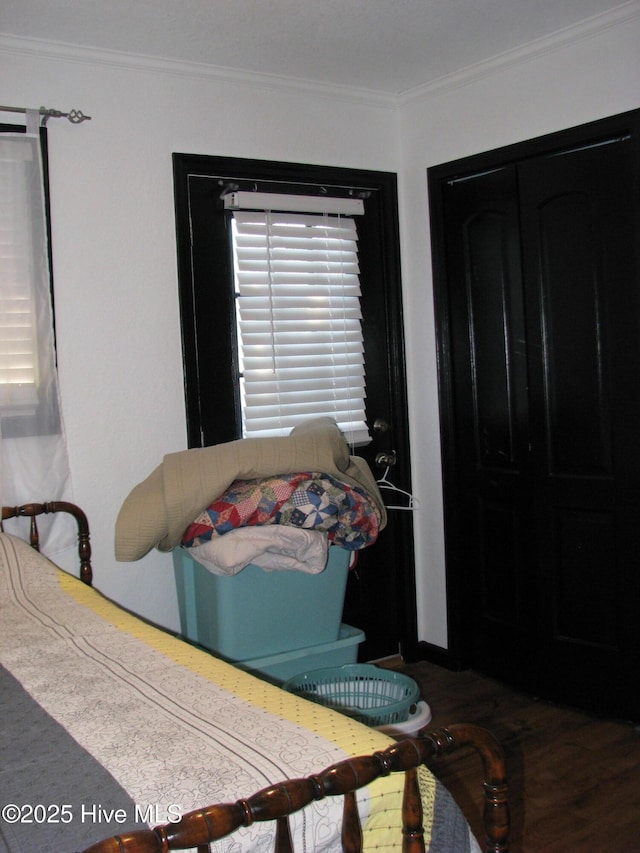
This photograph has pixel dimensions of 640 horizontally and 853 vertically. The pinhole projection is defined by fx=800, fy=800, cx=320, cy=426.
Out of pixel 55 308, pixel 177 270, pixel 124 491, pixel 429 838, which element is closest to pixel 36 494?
pixel 124 491

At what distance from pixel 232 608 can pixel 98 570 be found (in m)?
0.56

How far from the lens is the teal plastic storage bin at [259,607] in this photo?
7.86 ft

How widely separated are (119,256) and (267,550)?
1140 mm

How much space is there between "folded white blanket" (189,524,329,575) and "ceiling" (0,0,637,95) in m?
1.55

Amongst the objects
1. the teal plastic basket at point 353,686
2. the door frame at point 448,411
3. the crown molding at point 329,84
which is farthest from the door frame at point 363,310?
the teal plastic basket at point 353,686

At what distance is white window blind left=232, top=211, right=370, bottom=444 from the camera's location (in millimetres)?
2941

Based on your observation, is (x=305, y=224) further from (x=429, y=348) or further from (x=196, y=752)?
(x=196, y=752)

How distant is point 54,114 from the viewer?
2.52m

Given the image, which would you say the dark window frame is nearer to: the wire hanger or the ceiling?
the ceiling

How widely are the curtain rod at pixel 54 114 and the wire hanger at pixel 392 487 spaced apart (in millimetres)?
1645

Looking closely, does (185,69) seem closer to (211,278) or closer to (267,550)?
(211,278)

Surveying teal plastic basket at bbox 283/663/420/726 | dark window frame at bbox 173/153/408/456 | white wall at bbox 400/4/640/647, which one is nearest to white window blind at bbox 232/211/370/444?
dark window frame at bbox 173/153/408/456

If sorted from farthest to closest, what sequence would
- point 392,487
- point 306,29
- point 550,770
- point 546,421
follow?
point 392,487 < point 546,421 < point 306,29 < point 550,770

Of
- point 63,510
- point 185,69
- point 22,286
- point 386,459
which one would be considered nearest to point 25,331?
point 22,286
